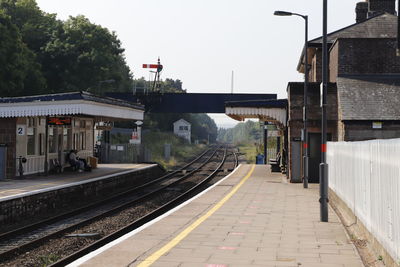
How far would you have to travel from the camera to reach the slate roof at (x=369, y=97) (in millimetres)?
24359

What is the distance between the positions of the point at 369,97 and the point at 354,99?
0.80 meters

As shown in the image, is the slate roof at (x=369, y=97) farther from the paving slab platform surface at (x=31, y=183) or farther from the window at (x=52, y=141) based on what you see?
the window at (x=52, y=141)

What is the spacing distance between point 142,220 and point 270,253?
8.84m

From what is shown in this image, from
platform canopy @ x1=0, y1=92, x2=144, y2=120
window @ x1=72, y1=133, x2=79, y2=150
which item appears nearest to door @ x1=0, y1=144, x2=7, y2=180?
platform canopy @ x1=0, y1=92, x2=144, y2=120

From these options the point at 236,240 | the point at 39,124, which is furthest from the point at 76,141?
the point at 236,240

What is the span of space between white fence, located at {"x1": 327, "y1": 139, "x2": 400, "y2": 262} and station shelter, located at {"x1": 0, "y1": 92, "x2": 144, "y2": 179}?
13.5m

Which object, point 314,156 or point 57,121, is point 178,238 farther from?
point 57,121

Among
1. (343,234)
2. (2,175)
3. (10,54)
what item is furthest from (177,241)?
(10,54)

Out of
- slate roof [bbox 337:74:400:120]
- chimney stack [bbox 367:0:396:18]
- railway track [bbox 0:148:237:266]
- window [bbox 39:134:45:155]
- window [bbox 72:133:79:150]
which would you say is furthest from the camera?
chimney stack [bbox 367:0:396:18]

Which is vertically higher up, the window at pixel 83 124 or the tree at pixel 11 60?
the tree at pixel 11 60

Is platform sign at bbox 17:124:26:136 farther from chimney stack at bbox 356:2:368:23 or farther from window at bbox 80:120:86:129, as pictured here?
chimney stack at bbox 356:2:368:23

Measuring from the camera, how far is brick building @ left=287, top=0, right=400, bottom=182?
24.2m

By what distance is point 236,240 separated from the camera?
35.6ft

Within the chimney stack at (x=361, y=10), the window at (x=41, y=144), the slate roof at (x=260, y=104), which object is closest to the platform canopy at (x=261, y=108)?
the slate roof at (x=260, y=104)
